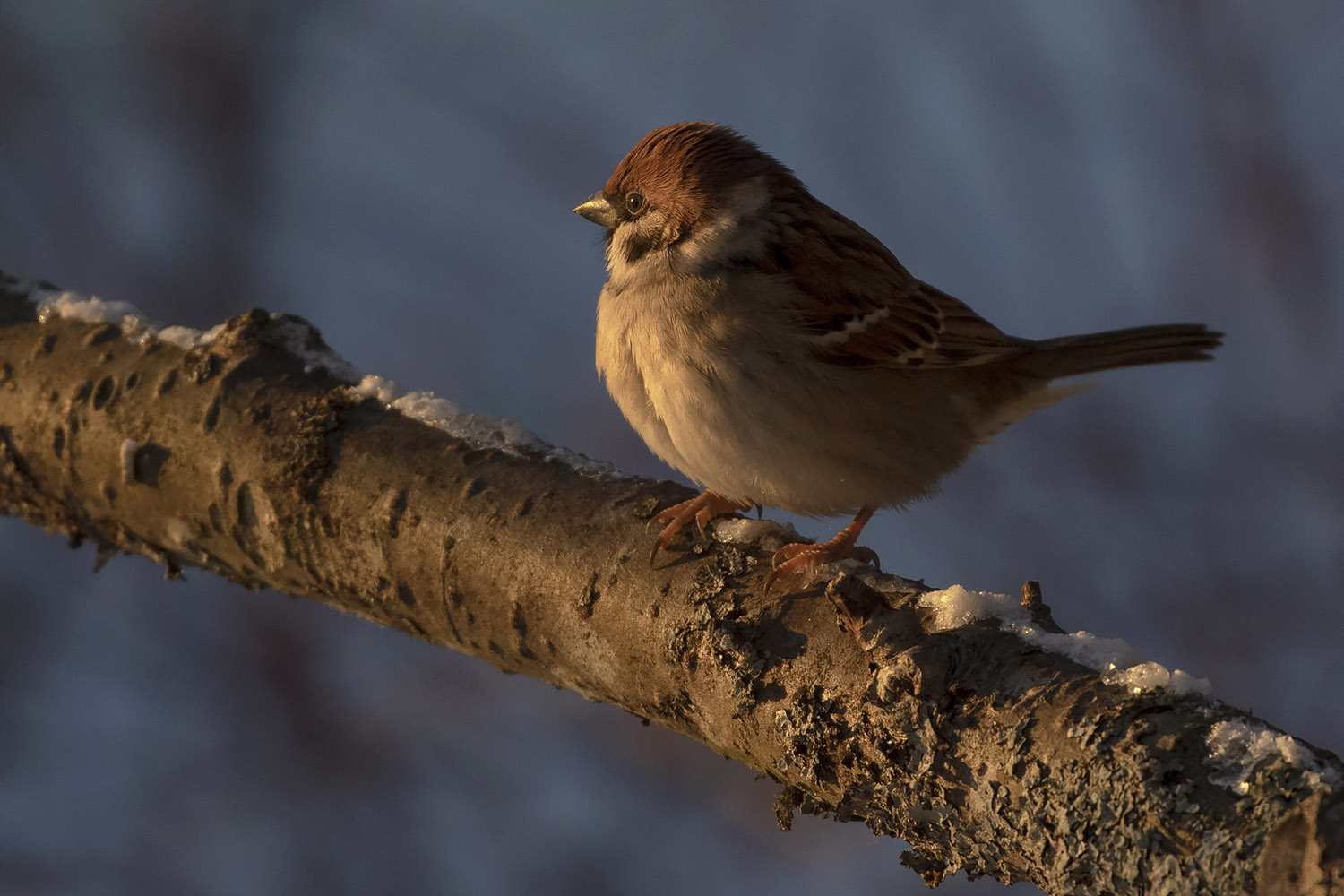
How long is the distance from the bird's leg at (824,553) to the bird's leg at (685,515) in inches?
7.7

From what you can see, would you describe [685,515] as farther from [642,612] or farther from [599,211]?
[599,211]

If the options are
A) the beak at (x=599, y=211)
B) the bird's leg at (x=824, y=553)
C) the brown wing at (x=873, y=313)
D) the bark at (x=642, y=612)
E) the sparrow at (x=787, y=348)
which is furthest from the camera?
the beak at (x=599, y=211)

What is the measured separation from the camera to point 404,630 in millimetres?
2592

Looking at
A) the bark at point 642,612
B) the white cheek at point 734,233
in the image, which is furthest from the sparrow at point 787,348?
the bark at point 642,612

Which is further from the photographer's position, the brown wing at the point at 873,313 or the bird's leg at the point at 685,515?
the brown wing at the point at 873,313

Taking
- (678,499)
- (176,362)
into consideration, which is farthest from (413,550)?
(176,362)

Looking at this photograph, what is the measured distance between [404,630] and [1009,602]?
143 cm

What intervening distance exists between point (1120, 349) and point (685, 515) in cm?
196

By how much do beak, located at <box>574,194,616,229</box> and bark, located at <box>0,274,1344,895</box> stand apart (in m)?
1.00

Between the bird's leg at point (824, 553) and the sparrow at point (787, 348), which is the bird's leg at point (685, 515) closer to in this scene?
the sparrow at point (787, 348)

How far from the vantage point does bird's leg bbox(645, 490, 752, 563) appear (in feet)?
7.41

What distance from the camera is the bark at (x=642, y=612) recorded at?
1488 millimetres

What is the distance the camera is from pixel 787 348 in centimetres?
294

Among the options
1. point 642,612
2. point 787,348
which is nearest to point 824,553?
point 642,612
